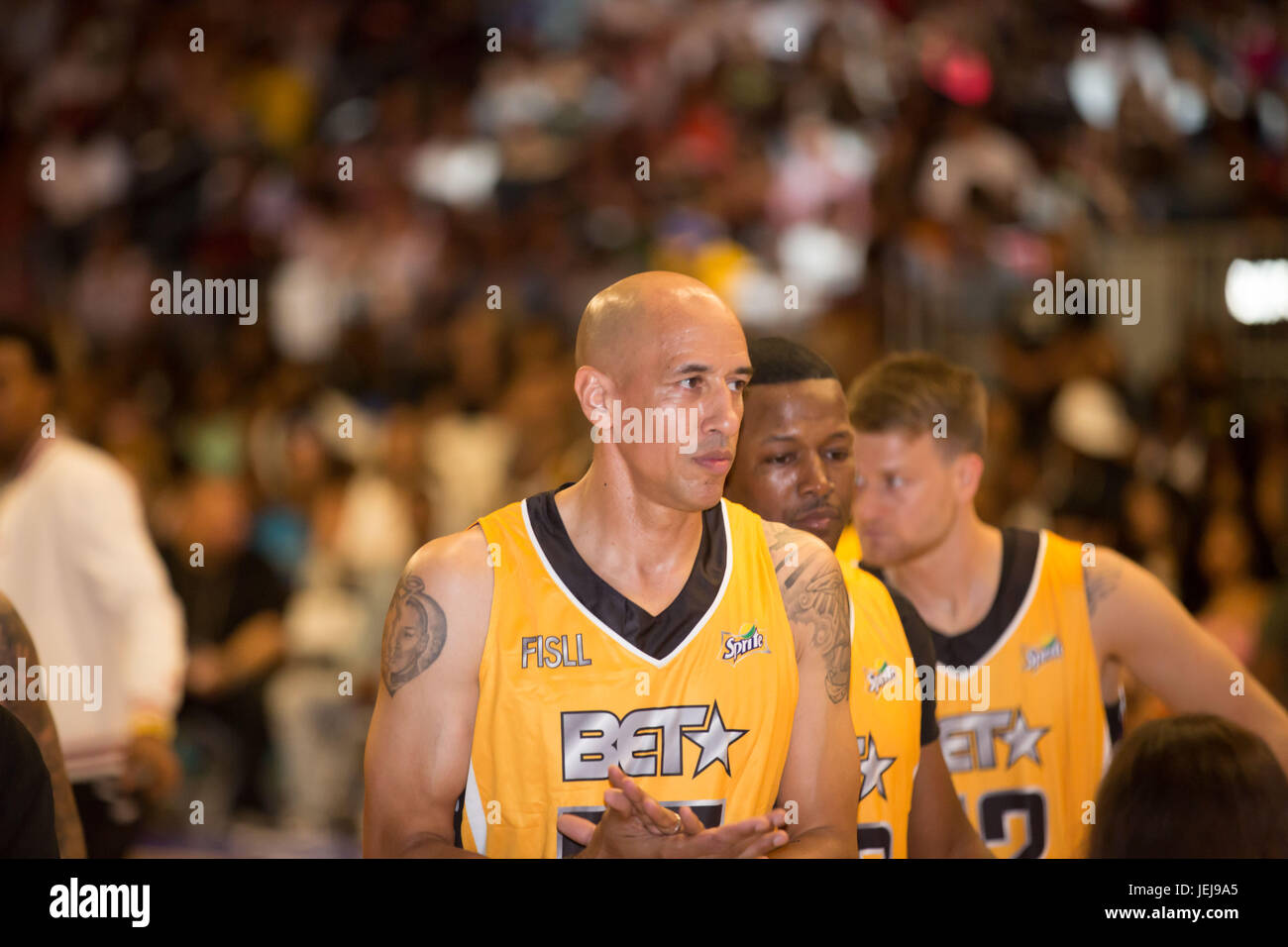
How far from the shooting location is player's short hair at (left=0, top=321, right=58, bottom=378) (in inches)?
175

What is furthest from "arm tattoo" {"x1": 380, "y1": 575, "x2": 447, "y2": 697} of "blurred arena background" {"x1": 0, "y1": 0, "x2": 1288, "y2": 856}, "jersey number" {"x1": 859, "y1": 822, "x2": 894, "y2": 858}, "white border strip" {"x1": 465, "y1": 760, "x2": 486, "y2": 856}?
"blurred arena background" {"x1": 0, "y1": 0, "x2": 1288, "y2": 856}

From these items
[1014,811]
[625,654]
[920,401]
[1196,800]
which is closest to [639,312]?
[625,654]

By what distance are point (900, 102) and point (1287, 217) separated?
264cm

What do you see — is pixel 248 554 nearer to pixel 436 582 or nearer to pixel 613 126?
pixel 436 582

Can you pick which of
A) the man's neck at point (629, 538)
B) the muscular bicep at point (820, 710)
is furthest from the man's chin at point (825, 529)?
the man's neck at point (629, 538)

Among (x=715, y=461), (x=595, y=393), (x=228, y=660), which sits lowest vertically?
(x=228, y=660)

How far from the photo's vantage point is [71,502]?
440 cm

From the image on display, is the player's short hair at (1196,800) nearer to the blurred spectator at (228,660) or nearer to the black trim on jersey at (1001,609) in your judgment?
the black trim on jersey at (1001,609)

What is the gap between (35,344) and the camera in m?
4.46

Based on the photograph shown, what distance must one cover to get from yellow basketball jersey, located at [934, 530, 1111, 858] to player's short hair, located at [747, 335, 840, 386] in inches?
36.8

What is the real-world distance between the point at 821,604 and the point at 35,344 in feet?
9.67

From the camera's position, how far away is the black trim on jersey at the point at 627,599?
8.91 feet

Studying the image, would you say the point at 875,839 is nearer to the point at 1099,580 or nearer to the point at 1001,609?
the point at 1001,609

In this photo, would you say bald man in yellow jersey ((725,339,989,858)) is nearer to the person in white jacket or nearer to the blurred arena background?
the person in white jacket
